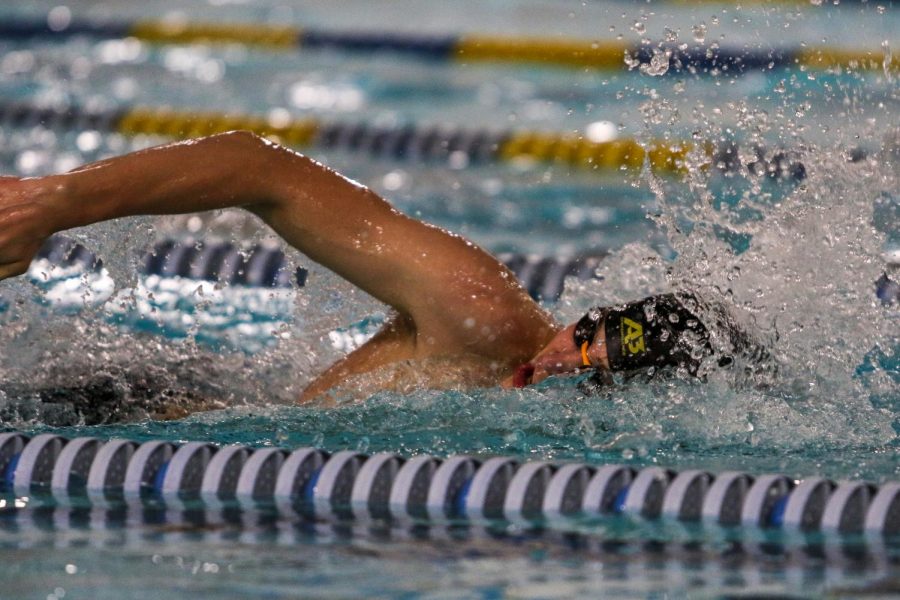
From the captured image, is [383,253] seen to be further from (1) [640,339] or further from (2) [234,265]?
(2) [234,265]

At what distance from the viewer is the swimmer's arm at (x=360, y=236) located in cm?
268

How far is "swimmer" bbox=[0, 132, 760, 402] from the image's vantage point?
105 inches

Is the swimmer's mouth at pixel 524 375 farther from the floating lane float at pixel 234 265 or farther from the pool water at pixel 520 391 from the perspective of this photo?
the floating lane float at pixel 234 265

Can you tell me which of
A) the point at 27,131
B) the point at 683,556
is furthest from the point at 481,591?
the point at 27,131

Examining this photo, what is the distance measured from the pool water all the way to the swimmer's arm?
0.16 m

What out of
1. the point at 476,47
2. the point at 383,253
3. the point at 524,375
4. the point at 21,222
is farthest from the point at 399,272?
the point at 476,47

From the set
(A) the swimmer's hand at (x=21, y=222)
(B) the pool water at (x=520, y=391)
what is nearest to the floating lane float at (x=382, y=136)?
(B) the pool water at (x=520, y=391)

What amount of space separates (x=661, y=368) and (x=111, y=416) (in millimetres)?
1081

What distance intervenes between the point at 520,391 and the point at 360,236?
44cm

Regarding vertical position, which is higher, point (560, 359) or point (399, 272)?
point (399, 272)

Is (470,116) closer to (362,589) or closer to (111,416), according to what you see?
(111,416)

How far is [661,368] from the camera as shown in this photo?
2.74 metres

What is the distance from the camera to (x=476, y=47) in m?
7.40

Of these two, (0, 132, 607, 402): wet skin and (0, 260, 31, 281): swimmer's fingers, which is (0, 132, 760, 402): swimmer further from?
(0, 260, 31, 281): swimmer's fingers
